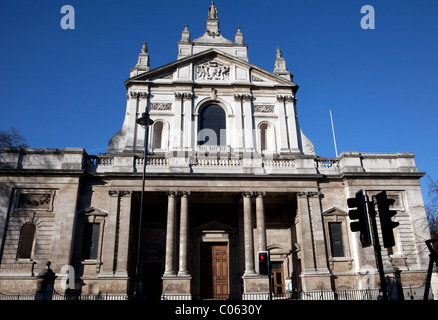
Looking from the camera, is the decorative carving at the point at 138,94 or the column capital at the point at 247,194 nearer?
the column capital at the point at 247,194

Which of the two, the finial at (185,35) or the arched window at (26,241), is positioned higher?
the finial at (185,35)

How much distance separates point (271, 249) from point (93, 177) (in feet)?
40.0

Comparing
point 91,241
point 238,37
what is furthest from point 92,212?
point 238,37

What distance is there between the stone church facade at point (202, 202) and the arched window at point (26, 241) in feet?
0.21

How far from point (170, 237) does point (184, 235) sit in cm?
79

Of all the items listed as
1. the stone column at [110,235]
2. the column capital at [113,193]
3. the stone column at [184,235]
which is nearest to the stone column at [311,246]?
the stone column at [184,235]

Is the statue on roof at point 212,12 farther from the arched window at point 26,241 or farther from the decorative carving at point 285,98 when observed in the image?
the arched window at point 26,241

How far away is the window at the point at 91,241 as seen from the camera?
1958 cm

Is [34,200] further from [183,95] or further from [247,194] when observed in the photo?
[247,194]

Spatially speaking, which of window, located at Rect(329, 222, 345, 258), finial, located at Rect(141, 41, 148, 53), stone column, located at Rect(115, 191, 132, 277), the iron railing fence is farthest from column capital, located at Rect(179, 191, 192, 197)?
finial, located at Rect(141, 41, 148, 53)

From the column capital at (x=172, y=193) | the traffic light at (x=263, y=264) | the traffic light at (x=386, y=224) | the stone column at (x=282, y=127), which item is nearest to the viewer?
the traffic light at (x=386, y=224)

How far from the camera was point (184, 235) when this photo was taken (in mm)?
19500

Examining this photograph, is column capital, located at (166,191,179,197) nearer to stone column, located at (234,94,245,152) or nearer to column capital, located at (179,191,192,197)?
column capital, located at (179,191,192,197)

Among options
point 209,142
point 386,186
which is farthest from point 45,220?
point 386,186
